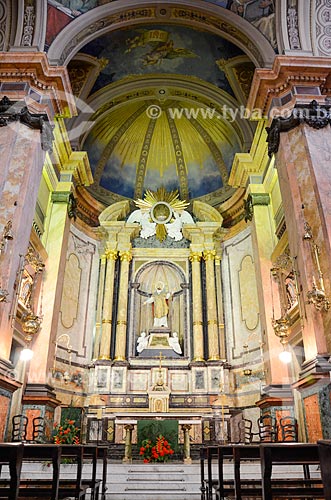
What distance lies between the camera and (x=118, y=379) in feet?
39.9

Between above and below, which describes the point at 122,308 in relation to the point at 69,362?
above

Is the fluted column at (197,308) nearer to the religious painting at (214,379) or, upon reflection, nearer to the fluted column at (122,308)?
the religious painting at (214,379)

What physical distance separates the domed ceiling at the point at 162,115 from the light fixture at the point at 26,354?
6607 mm

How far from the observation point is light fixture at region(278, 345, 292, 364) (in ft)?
29.0

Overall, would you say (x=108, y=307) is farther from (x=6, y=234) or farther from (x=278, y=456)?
(x=278, y=456)

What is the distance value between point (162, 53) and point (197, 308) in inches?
299

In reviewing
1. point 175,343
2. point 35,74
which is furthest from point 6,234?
point 175,343

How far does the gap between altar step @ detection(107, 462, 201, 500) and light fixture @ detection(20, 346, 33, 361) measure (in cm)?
299

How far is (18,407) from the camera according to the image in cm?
841

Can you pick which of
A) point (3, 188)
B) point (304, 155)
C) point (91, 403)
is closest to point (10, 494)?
point (3, 188)

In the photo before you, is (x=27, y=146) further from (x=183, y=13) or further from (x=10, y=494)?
(x=10, y=494)

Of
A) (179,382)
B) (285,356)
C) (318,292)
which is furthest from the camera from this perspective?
(179,382)

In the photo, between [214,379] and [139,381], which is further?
[139,381]

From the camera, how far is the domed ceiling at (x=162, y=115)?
1144cm
